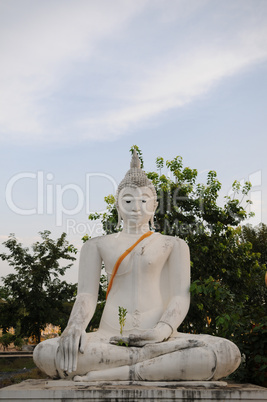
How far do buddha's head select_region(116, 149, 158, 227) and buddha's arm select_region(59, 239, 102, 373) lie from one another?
56 cm

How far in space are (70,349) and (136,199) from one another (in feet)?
6.64

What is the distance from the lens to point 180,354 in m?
4.83

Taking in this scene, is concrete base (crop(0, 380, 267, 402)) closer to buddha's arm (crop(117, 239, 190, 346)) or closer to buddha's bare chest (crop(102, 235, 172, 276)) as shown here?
buddha's arm (crop(117, 239, 190, 346))

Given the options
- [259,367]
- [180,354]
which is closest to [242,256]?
[259,367]

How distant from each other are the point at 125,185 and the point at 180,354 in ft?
7.36

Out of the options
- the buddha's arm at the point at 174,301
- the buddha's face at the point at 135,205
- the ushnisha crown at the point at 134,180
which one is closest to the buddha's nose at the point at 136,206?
the buddha's face at the point at 135,205

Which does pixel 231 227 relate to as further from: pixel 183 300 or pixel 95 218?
pixel 183 300

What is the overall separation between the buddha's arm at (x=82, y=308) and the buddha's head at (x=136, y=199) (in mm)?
558

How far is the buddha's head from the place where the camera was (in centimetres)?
611

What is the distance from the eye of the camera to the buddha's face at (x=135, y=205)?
6.11 metres

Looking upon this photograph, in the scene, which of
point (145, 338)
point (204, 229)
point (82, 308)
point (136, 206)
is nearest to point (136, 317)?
point (145, 338)

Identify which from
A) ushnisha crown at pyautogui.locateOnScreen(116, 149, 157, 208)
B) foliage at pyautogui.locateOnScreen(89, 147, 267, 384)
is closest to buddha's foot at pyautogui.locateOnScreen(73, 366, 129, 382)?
ushnisha crown at pyautogui.locateOnScreen(116, 149, 157, 208)

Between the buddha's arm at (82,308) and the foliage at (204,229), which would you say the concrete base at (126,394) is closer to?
the buddha's arm at (82,308)

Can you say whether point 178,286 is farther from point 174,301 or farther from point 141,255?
point 141,255
